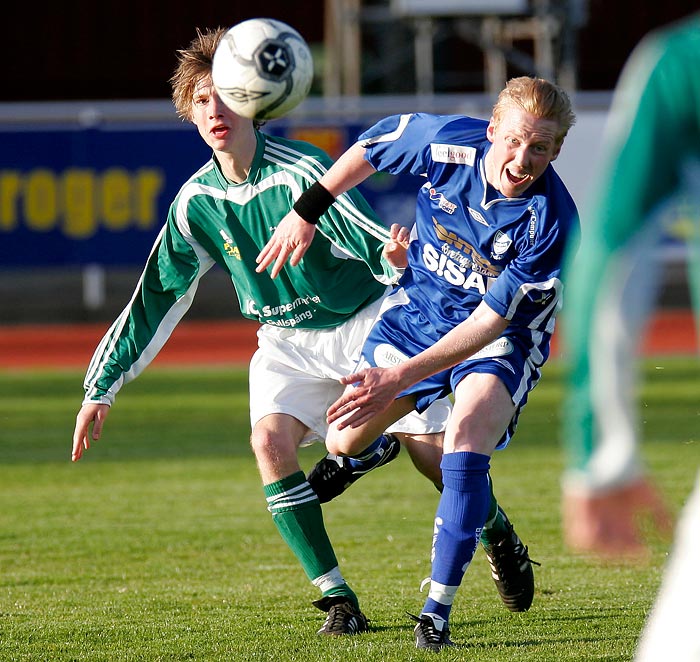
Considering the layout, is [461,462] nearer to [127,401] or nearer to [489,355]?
[489,355]

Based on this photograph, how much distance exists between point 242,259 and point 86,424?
0.94 metres

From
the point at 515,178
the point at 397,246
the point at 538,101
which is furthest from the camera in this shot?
the point at 397,246

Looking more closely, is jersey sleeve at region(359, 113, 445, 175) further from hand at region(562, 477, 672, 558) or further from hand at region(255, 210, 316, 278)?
hand at region(562, 477, 672, 558)

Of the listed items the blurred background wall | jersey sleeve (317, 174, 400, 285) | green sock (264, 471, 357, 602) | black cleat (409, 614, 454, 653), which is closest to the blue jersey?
jersey sleeve (317, 174, 400, 285)

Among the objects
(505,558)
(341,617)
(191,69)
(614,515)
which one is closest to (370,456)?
(505,558)

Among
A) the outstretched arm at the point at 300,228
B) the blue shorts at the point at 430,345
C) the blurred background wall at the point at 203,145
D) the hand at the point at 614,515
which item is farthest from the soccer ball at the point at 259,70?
the blurred background wall at the point at 203,145

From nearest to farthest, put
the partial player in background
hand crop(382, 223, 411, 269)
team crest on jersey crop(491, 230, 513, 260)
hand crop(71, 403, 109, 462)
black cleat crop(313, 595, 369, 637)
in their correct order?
the partial player in background
team crest on jersey crop(491, 230, 513, 260)
black cleat crop(313, 595, 369, 637)
hand crop(382, 223, 411, 269)
hand crop(71, 403, 109, 462)

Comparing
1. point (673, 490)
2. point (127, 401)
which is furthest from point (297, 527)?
point (127, 401)

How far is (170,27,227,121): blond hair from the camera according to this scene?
5164 mm

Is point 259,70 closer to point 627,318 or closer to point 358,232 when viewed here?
point 358,232

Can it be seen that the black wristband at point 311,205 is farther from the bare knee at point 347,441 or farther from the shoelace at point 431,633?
the shoelace at point 431,633

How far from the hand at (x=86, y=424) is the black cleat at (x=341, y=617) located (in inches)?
43.8

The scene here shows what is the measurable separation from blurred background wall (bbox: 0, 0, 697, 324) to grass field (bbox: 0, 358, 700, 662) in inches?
260

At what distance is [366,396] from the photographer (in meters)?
4.29
